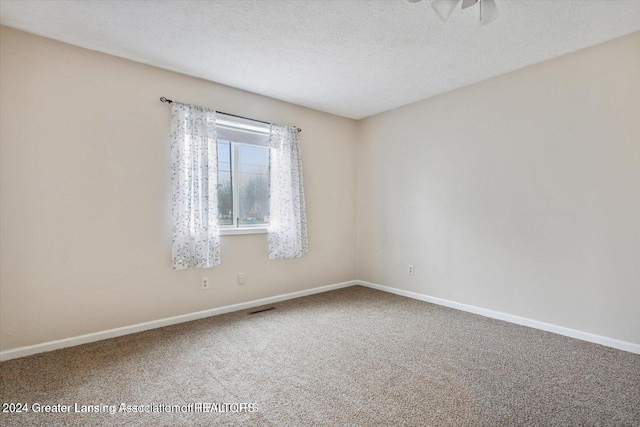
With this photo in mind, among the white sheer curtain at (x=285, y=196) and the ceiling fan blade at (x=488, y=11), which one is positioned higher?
the ceiling fan blade at (x=488, y=11)

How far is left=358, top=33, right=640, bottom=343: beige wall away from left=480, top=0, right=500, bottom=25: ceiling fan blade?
1.37m

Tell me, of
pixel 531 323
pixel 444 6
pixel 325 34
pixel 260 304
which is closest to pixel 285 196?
pixel 260 304

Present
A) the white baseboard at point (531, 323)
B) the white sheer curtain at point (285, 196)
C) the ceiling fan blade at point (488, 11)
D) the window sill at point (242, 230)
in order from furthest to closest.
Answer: the white sheer curtain at point (285, 196) < the window sill at point (242, 230) < the white baseboard at point (531, 323) < the ceiling fan blade at point (488, 11)

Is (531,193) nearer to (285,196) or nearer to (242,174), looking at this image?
(285,196)

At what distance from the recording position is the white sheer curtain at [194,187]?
3.00 meters

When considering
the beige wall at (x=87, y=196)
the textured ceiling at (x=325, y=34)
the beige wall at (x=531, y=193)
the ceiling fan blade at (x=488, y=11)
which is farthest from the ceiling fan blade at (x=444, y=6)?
the beige wall at (x=87, y=196)

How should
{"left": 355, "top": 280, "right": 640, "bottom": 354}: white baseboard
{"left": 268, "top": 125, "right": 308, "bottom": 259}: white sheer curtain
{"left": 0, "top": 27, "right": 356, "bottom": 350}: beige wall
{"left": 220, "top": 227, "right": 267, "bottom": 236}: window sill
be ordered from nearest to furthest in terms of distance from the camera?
1. {"left": 0, "top": 27, "right": 356, "bottom": 350}: beige wall
2. {"left": 355, "top": 280, "right": 640, "bottom": 354}: white baseboard
3. {"left": 220, "top": 227, "right": 267, "bottom": 236}: window sill
4. {"left": 268, "top": 125, "right": 308, "bottom": 259}: white sheer curtain

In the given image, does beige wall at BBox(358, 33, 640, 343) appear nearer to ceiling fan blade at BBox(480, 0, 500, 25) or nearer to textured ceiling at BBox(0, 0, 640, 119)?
textured ceiling at BBox(0, 0, 640, 119)

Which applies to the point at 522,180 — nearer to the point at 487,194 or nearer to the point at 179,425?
the point at 487,194

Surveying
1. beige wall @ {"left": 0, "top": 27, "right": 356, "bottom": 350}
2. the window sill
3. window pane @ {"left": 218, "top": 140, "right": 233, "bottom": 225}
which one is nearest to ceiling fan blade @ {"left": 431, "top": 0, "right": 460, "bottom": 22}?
beige wall @ {"left": 0, "top": 27, "right": 356, "bottom": 350}

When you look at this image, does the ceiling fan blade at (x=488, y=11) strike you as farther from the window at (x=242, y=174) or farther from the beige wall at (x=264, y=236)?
the window at (x=242, y=174)

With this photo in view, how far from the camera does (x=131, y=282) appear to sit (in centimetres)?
283

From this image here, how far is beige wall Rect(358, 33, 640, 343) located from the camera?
249cm

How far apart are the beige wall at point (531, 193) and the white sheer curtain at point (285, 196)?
1285mm
